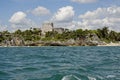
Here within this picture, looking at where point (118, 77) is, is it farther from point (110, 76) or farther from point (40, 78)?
point (40, 78)

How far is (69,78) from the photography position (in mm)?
19188

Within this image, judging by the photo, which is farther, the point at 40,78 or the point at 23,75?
the point at 23,75

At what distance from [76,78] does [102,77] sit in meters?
A: 2.02

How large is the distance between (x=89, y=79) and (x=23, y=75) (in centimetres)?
437

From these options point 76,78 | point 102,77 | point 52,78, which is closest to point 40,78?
point 52,78

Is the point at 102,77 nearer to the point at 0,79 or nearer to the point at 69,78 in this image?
the point at 69,78

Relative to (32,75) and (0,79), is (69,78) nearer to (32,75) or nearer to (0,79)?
(32,75)

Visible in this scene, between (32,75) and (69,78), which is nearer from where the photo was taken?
(69,78)

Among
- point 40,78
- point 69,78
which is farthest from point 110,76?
point 40,78

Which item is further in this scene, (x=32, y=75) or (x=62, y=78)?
(x=32, y=75)

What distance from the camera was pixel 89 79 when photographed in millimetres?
19234

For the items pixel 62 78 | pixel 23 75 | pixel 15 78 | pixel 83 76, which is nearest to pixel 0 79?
pixel 15 78

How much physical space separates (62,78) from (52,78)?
637 millimetres

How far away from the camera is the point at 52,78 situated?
63.0ft
